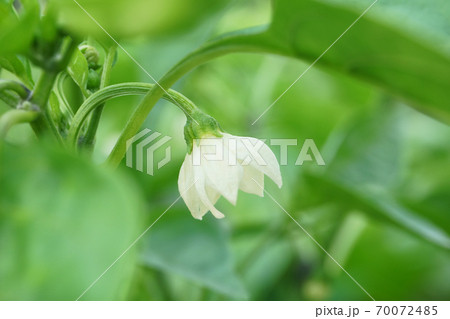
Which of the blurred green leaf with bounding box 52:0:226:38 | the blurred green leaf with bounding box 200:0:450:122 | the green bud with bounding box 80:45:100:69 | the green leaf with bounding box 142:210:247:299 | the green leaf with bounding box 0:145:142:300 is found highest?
the blurred green leaf with bounding box 200:0:450:122

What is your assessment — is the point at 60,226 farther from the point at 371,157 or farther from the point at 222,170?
the point at 371,157

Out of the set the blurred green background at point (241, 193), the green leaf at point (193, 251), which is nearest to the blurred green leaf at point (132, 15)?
the blurred green background at point (241, 193)

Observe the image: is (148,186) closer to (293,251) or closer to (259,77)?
(293,251)

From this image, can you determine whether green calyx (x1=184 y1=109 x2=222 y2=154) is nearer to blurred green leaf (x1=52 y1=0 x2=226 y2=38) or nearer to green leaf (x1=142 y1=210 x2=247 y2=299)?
blurred green leaf (x1=52 y1=0 x2=226 y2=38)

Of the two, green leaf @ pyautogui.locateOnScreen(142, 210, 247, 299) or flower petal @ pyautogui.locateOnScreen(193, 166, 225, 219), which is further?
green leaf @ pyautogui.locateOnScreen(142, 210, 247, 299)

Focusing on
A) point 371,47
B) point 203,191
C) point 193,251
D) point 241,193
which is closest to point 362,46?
point 371,47

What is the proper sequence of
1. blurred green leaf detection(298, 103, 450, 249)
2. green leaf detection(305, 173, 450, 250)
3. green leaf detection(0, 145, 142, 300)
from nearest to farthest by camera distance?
green leaf detection(0, 145, 142, 300) → green leaf detection(305, 173, 450, 250) → blurred green leaf detection(298, 103, 450, 249)

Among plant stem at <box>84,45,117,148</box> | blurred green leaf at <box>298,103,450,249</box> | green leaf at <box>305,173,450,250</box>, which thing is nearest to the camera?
plant stem at <box>84,45,117,148</box>

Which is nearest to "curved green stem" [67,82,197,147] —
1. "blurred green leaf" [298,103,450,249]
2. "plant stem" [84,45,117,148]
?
"plant stem" [84,45,117,148]
